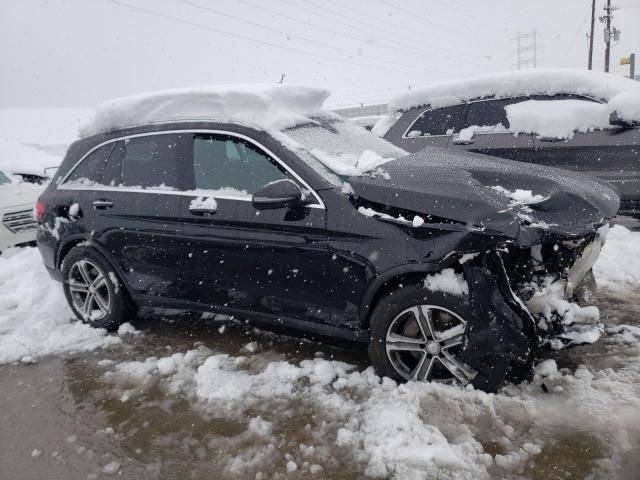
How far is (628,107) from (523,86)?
109 centimetres

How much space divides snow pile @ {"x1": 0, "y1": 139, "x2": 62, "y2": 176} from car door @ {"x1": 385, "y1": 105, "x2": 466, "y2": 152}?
6377mm

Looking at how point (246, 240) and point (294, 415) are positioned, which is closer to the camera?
point (294, 415)

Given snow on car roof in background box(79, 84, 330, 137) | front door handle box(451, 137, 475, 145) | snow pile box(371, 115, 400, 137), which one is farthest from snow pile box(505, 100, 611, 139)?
snow on car roof in background box(79, 84, 330, 137)

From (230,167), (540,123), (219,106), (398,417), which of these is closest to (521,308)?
(398,417)

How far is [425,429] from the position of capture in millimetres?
2480

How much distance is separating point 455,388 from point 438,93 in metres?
4.10

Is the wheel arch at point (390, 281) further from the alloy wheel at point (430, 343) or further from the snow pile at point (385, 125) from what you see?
the snow pile at point (385, 125)

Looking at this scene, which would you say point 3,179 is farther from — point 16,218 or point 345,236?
point 345,236

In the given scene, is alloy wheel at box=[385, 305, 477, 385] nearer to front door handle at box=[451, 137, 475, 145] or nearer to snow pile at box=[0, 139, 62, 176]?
front door handle at box=[451, 137, 475, 145]

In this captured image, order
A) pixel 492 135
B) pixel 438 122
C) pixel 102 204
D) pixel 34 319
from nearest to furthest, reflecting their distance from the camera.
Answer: pixel 102 204 → pixel 34 319 → pixel 492 135 → pixel 438 122

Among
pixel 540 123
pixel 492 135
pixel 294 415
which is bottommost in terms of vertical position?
pixel 294 415

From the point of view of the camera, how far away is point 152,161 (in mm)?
3744

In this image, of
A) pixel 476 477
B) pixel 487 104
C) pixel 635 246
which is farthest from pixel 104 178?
pixel 635 246

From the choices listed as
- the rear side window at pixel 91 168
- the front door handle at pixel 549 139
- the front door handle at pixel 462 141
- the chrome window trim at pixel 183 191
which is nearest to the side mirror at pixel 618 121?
the front door handle at pixel 549 139
